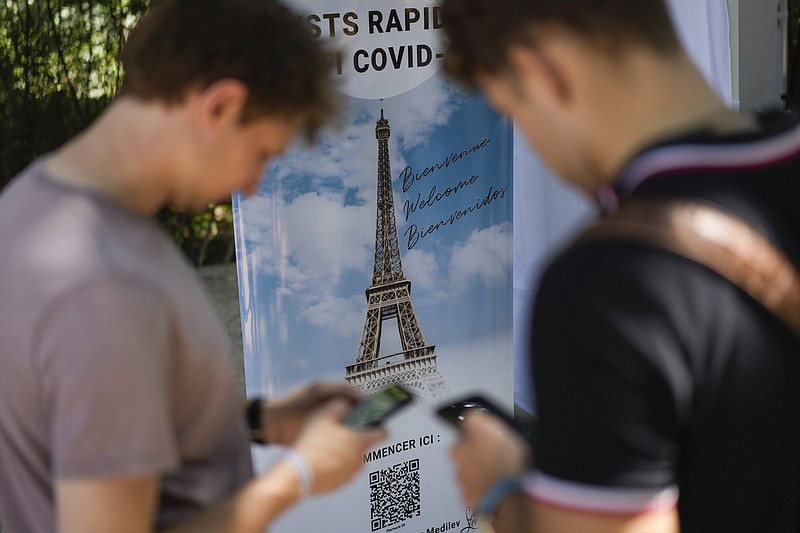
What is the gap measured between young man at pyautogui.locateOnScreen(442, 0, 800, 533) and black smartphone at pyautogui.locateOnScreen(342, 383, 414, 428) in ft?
1.65

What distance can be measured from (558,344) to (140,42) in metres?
0.76

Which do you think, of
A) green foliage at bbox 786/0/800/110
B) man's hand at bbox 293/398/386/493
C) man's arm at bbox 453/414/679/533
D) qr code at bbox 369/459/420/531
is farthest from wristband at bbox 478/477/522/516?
green foliage at bbox 786/0/800/110

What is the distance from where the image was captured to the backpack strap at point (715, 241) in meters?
0.97

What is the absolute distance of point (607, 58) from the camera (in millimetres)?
1096

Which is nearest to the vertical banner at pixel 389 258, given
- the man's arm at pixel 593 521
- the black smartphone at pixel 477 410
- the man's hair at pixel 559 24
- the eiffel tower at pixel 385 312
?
the eiffel tower at pixel 385 312

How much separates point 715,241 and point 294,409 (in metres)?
1.02

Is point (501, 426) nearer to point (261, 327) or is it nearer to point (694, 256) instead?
point (694, 256)

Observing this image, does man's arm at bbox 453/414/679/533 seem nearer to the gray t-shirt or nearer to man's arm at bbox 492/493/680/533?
man's arm at bbox 492/493/680/533

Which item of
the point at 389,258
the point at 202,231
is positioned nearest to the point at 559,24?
the point at 389,258

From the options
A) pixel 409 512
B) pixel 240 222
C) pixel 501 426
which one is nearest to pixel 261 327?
pixel 240 222

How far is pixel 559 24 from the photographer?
1086mm
